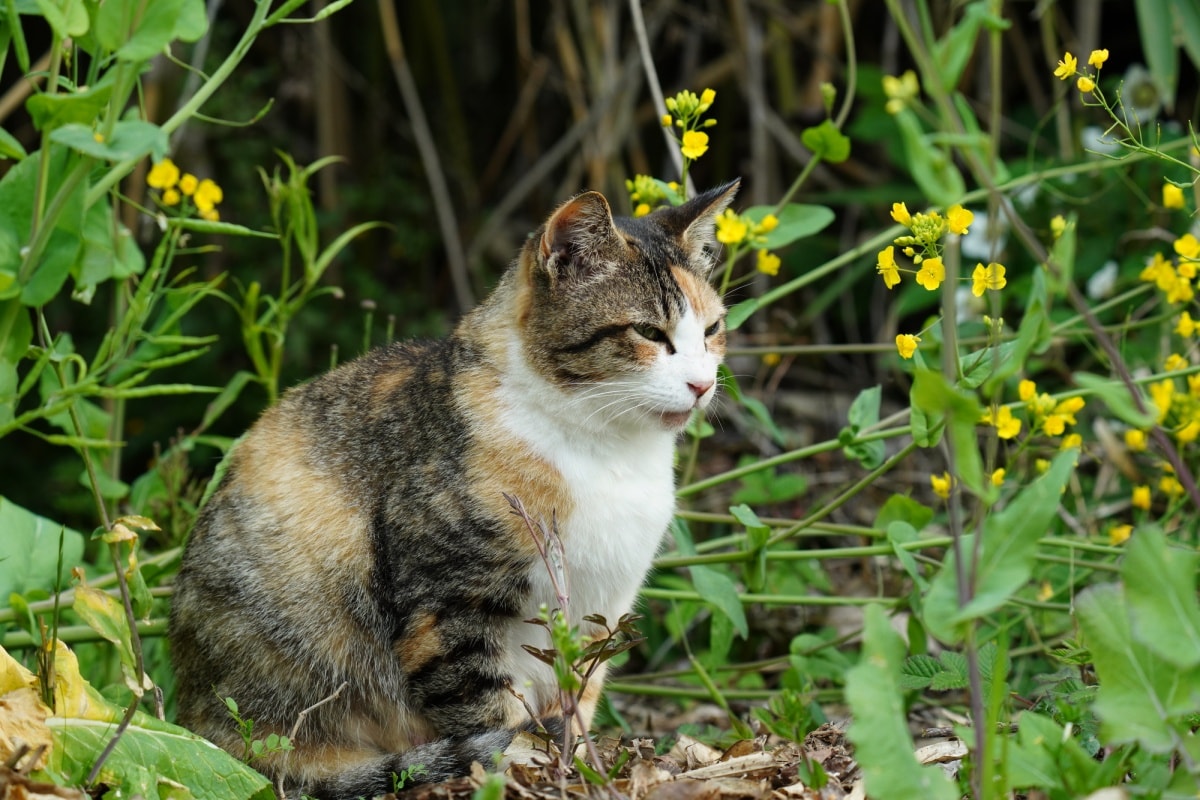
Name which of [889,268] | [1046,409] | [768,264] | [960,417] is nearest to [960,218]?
[889,268]

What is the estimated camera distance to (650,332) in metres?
2.64

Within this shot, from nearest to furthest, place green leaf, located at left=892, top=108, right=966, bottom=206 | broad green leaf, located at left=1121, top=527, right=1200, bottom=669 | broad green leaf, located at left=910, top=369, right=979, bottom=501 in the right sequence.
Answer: green leaf, located at left=892, top=108, right=966, bottom=206
broad green leaf, located at left=910, top=369, right=979, bottom=501
broad green leaf, located at left=1121, top=527, right=1200, bottom=669

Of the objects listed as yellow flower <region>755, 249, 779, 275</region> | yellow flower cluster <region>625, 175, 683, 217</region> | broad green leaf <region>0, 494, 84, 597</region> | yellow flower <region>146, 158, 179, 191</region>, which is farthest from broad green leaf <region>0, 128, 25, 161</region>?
yellow flower <region>755, 249, 779, 275</region>

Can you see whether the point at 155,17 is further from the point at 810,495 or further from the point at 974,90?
the point at 974,90

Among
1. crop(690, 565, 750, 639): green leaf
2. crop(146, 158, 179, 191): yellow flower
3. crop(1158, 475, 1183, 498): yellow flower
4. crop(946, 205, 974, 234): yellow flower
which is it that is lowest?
crop(1158, 475, 1183, 498): yellow flower

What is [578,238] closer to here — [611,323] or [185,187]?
[611,323]

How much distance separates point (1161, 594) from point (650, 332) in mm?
1235

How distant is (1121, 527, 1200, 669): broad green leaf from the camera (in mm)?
1631

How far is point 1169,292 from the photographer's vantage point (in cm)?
276

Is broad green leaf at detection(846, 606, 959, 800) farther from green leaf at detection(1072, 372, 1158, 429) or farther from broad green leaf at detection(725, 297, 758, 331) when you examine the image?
broad green leaf at detection(725, 297, 758, 331)

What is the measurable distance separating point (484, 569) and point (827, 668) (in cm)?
98

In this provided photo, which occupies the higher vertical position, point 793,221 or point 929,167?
point 929,167

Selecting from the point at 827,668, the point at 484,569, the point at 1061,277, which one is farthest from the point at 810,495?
the point at 1061,277

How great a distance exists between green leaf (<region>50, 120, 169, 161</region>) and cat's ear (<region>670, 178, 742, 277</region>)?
124cm
